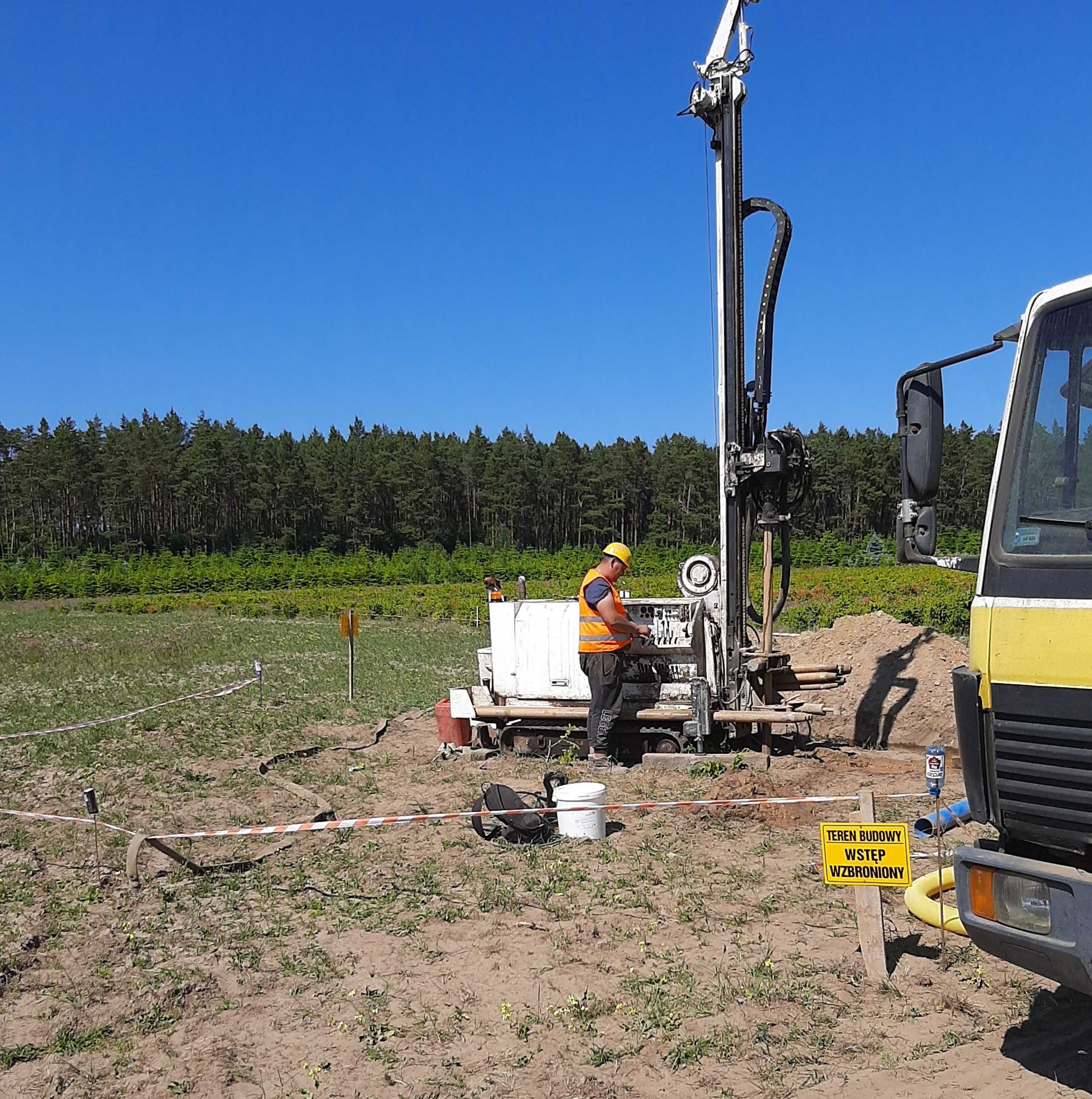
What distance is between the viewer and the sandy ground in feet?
13.3

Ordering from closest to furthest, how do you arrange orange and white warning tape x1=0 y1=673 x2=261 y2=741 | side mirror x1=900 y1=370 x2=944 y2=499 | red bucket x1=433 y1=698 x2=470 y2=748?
side mirror x1=900 y1=370 x2=944 y2=499
red bucket x1=433 y1=698 x2=470 y2=748
orange and white warning tape x1=0 y1=673 x2=261 y2=741

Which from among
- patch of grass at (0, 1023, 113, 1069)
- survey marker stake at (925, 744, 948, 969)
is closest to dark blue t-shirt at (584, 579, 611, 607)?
survey marker stake at (925, 744, 948, 969)

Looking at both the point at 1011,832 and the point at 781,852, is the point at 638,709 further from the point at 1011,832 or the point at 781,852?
the point at 1011,832

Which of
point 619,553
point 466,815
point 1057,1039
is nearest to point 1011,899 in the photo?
point 1057,1039

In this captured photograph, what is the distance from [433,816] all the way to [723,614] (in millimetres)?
3789

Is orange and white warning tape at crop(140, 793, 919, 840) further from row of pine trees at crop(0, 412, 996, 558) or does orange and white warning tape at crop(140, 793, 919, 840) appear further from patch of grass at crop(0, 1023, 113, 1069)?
row of pine trees at crop(0, 412, 996, 558)

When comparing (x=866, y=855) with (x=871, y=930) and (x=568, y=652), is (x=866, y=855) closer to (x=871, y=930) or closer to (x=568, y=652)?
(x=871, y=930)

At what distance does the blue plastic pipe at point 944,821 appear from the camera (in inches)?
179

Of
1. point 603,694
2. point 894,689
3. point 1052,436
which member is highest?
point 1052,436

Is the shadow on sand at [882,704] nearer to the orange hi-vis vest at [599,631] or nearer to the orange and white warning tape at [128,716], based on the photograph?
the orange hi-vis vest at [599,631]

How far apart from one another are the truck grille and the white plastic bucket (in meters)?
3.83

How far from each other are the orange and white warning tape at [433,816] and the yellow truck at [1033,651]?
2523 millimetres

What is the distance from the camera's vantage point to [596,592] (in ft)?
29.4

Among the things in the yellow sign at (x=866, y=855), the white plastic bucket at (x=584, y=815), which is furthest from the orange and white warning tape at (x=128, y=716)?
the yellow sign at (x=866, y=855)
